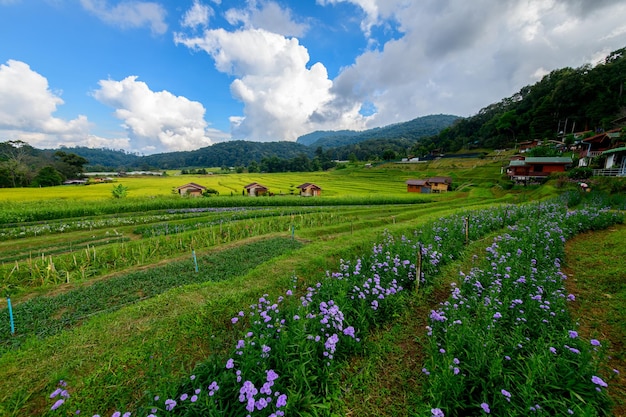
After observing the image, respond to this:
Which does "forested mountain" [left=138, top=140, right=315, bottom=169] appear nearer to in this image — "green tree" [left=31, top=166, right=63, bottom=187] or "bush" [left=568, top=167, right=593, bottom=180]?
"green tree" [left=31, top=166, right=63, bottom=187]

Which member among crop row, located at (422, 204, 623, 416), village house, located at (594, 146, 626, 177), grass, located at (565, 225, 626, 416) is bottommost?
grass, located at (565, 225, 626, 416)

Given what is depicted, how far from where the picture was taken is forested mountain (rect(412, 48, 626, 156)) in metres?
56.6

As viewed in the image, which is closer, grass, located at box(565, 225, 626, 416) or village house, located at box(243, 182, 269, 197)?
grass, located at box(565, 225, 626, 416)

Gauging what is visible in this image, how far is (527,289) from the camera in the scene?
514 centimetres

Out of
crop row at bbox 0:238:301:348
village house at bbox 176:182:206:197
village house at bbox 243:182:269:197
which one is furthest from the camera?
village house at bbox 243:182:269:197

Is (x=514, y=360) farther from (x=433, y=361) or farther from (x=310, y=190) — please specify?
(x=310, y=190)

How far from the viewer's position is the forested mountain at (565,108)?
56625 mm

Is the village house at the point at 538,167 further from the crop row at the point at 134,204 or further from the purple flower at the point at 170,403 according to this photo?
the purple flower at the point at 170,403

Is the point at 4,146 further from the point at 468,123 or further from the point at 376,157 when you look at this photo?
the point at 468,123

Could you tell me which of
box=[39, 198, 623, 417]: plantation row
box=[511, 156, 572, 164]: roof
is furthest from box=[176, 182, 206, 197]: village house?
box=[511, 156, 572, 164]: roof

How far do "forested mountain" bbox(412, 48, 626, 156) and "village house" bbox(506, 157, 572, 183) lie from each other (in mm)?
25767

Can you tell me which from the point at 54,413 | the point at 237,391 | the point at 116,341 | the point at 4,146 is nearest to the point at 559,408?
the point at 237,391

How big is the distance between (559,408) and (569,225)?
439 inches

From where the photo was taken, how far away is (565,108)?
64.3 metres
